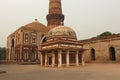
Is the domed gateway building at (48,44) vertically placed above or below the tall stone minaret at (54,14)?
below

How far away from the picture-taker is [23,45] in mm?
34656

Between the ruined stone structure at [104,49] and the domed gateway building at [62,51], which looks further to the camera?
the ruined stone structure at [104,49]

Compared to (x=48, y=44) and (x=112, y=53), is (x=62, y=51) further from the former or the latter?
(x=112, y=53)

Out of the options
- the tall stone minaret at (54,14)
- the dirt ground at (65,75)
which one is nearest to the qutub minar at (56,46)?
the tall stone minaret at (54,14)

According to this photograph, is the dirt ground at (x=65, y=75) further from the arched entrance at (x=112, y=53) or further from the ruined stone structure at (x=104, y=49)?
the arched entrance at (x=112, y=53)

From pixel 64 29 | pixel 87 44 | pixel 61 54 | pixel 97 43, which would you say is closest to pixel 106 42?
pixel 97 43

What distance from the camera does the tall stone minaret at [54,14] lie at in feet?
129

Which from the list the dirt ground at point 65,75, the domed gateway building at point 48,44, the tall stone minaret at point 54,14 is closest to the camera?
the dirt ground at point 65,75

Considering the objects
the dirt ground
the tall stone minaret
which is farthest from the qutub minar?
the dirt ground

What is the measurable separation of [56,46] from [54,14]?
18.8 meters

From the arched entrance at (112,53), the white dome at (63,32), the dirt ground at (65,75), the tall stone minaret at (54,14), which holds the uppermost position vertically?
the tall stone minaret at (54,14)

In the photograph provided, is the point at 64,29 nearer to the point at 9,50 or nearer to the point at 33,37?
the point at 33,37

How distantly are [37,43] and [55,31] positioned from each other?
12479mm

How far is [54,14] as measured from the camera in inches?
1539
